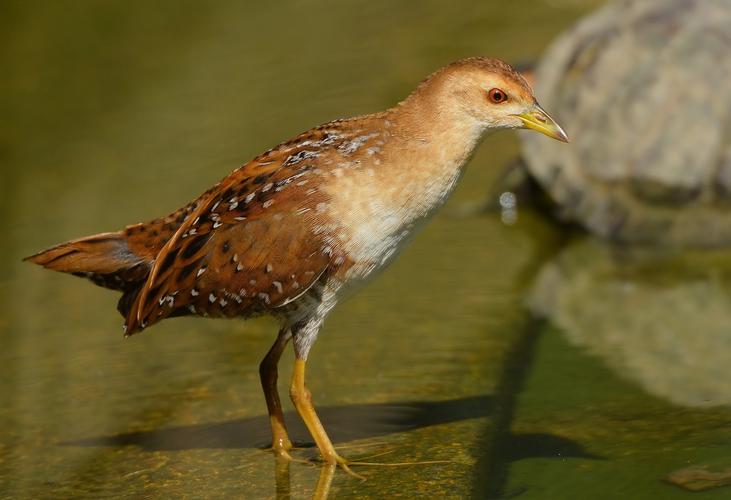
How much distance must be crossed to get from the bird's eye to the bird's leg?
1.31m

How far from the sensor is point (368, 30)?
10.6 meters

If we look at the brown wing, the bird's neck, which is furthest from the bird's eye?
the brown wing

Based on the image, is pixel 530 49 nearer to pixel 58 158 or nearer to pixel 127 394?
pixel 58 158

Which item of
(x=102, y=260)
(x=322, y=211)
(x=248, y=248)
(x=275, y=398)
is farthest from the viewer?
(x=102, y=260)

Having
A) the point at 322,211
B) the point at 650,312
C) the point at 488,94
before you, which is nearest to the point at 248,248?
the point at 322,211

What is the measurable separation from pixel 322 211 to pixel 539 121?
94 cm

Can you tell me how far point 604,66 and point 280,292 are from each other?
3.67 m

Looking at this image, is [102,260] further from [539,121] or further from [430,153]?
[539,121]

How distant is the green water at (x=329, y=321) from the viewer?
5332 millimetres

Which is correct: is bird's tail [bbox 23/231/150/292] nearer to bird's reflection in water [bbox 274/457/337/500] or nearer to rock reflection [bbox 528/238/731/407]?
bird's reflection in water [bbox 274/457/337/500]

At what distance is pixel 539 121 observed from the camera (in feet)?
17.3

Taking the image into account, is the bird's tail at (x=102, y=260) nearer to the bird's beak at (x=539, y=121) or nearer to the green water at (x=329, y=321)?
the green water at (x=329, y=321)

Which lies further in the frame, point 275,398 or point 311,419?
point 275,398

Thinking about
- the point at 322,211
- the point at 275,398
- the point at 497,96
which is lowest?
the point at 275,398
